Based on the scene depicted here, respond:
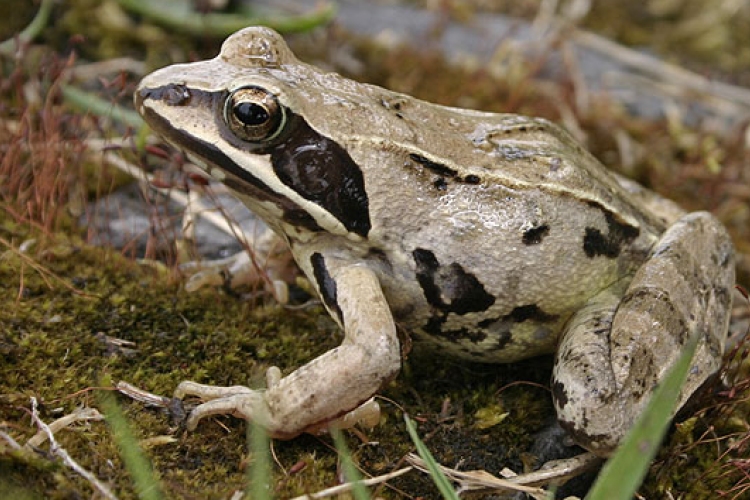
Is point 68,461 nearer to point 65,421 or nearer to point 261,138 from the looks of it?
point 65,421

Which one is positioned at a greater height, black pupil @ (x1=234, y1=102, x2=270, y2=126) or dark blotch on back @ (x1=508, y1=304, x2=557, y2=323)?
black pupil @ (x1=234, y1=102, x2=270, y2=126)

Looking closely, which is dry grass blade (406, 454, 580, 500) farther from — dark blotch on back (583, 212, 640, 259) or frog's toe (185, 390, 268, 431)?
dark blotch on back (583, 212, 640, 259)

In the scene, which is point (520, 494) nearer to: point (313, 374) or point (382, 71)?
point (313, 374)

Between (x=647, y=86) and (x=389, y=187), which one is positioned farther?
(x=647, y=86)

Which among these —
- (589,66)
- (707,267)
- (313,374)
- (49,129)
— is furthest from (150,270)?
(589,66)

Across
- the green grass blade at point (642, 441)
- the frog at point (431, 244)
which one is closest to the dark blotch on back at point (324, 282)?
the frog at point (431, 244)

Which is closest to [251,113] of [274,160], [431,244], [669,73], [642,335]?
[274,160]

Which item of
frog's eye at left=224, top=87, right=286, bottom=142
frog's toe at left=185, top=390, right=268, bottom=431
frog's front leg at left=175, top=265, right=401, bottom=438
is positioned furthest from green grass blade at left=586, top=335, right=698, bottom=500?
frog's eye at left=224, top=87, right=286, bottom=142
